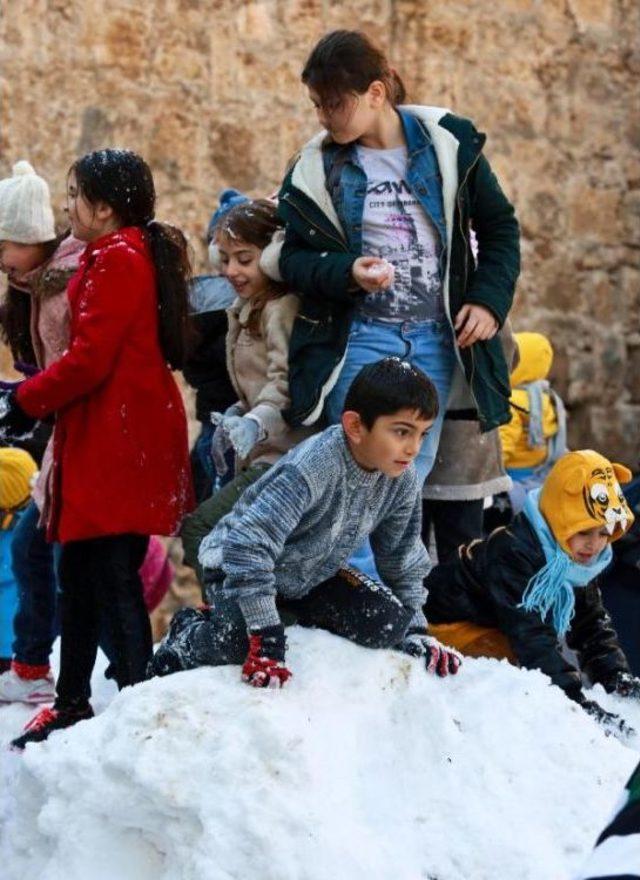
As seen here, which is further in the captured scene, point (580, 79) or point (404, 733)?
point (580, 79)

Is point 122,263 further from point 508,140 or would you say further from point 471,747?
point 508,140

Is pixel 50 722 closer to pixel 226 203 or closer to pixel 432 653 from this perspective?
pixel 432 653

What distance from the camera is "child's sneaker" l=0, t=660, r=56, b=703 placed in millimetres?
4367

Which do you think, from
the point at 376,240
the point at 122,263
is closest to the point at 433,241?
the point at 376,240

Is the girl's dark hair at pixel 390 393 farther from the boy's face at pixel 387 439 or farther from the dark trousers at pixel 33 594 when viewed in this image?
the dark trousers at pixel 33 594

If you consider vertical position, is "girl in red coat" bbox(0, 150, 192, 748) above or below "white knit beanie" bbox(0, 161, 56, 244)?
below

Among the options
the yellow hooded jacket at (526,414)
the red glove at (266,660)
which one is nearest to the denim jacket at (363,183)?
the red glove at (266,660)

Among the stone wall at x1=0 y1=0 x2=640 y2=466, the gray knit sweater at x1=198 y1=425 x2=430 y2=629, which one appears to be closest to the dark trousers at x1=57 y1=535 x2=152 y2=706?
the gray knit sweater at x1=198 y1=425 x2=430 y2=629

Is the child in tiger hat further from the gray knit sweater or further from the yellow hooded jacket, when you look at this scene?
the yellow hooded jacket

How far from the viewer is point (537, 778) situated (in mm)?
3248

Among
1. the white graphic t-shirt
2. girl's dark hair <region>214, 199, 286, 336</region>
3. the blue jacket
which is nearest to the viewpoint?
the white graphic t-shirt

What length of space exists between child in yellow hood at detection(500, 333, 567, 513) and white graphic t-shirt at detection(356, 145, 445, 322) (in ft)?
6.55

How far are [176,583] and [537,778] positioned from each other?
3.67 meters

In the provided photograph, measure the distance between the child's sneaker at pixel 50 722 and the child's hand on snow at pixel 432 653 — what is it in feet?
2.93
